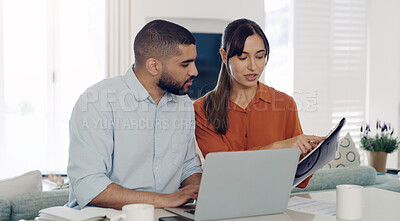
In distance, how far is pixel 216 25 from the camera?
206 inches

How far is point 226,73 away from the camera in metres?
1.99

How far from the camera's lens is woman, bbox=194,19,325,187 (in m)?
1.87

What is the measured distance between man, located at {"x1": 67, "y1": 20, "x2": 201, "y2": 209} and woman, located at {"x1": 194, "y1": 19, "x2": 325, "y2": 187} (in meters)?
0.11

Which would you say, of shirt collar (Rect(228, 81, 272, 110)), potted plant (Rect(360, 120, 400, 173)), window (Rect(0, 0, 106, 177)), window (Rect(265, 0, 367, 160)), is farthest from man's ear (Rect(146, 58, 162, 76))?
window (Rect(265, 0, 367, 160))

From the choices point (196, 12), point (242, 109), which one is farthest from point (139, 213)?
point (196, 12)

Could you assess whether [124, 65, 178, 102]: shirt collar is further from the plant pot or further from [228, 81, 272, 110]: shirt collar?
the plant pot

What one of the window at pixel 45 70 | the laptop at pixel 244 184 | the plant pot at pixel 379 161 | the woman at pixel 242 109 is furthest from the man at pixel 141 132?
the window at pixel 45 70

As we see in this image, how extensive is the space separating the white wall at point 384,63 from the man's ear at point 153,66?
14.7 ft

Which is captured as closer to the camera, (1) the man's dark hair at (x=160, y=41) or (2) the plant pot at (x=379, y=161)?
(1) the man's dark hair at (x=160, y=41)

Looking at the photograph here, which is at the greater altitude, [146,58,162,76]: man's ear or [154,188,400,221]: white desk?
[146,58,162,76]: man's ear

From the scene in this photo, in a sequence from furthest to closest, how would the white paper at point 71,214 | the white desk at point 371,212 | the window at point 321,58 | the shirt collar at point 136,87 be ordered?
1. the window at point 321,58
2. the shirt collar at point 136,87
3. the white desk at point 371,212
4. the white paper at point 71,214

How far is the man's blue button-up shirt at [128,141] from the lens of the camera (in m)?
1.54

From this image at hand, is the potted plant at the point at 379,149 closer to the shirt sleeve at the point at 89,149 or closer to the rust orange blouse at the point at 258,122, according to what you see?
the rust orange blouse at the point at 258,122

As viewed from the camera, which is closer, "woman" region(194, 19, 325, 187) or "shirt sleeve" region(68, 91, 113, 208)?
"shirt sleeve" region(68, 91, 113, 208)
